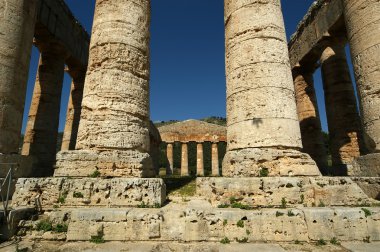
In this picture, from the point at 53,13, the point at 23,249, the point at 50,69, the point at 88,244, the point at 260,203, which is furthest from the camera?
the point at 50,69

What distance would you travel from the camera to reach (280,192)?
17.5 feet

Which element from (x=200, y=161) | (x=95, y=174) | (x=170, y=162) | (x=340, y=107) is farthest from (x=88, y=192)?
(x=200, y=161)

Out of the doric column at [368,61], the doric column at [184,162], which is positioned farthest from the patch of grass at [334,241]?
the doric column at [184,162]

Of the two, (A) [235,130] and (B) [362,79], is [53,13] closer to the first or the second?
(A) [235,130]

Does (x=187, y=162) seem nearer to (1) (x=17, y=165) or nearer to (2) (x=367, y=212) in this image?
(1) (x=17, y=165)

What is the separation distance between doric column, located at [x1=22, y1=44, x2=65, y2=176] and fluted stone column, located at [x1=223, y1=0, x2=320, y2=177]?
33.8 feet

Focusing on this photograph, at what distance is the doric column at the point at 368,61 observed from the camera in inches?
293

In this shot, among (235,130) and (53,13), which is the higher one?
(53,13)

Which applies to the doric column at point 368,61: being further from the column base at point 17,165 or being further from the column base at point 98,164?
the column base at point 17,165

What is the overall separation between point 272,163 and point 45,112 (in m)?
12.2

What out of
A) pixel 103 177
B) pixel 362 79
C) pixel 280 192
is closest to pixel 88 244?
pixel 103 177

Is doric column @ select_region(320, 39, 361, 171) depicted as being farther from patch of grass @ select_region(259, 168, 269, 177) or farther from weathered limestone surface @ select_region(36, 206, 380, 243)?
weathered limestone surface @ select_region(36, 206, 380, 243)

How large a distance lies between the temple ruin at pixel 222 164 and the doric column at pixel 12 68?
3 centimetres

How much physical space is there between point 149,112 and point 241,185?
3.36 meters
